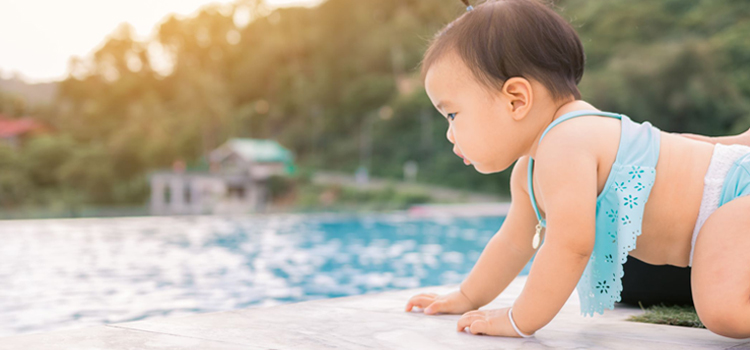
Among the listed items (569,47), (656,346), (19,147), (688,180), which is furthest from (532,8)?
(19,147)

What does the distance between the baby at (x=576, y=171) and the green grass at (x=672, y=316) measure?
30cm

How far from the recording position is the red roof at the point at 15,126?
124ft

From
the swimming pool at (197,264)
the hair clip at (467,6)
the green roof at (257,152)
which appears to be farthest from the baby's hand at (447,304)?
the green roof at (257,152)

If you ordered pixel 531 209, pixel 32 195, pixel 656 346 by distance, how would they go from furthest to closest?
pixel 32 195
pixel 531 209
pixel 656 346

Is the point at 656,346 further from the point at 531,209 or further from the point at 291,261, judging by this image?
the point at 291,261

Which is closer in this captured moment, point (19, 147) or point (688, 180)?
point (688, 180)

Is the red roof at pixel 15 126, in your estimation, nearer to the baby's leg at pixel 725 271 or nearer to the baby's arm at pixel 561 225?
the baby's arm at pixel 561 225

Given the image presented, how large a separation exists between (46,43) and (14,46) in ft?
5.80

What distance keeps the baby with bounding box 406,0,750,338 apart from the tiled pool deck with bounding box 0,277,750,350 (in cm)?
7

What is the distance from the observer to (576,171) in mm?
1207

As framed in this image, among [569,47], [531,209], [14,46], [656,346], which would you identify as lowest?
[656,346]

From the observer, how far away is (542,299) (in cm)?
125

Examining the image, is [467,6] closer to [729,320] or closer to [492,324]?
[492,324]

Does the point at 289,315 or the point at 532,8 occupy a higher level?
the point at 532,8
